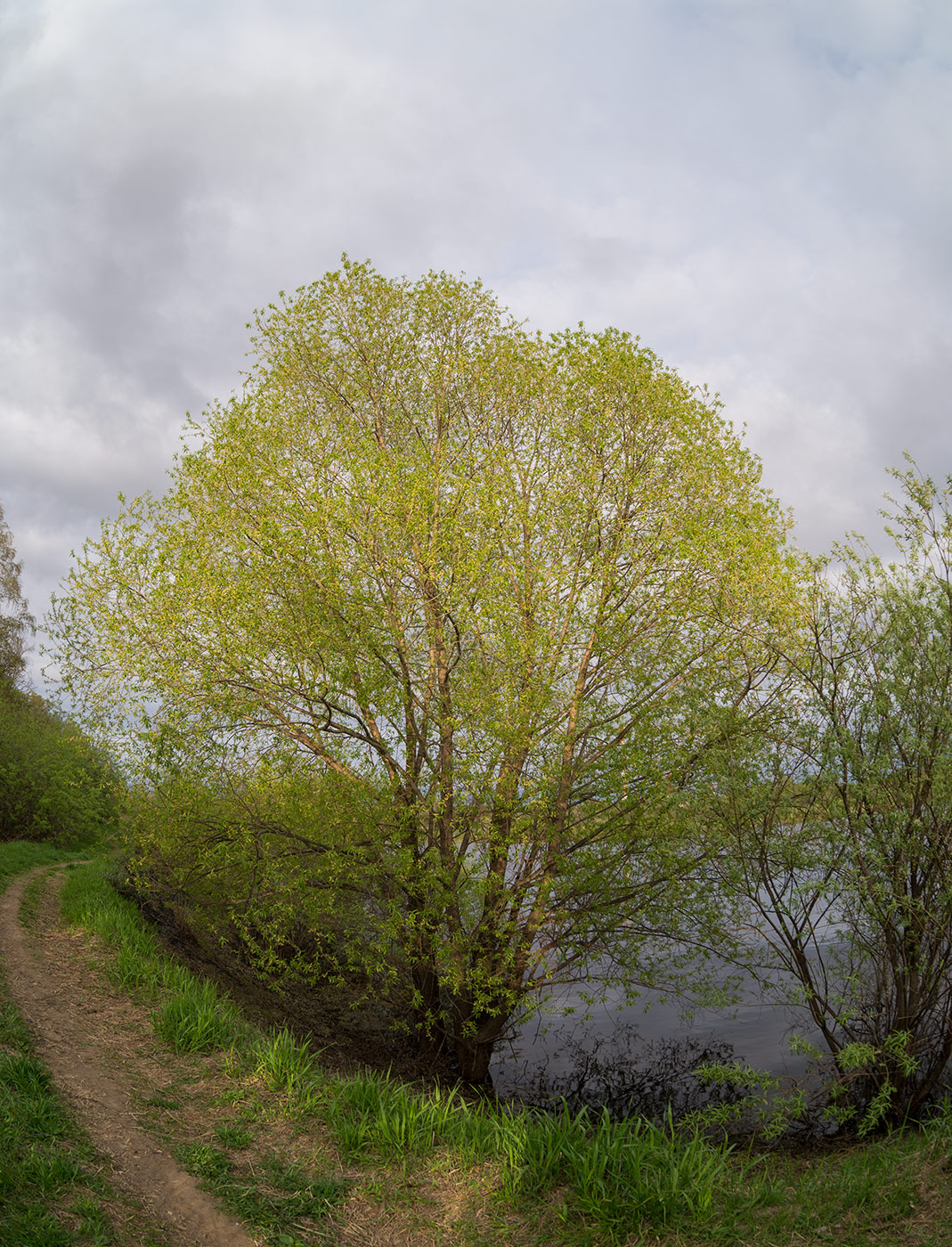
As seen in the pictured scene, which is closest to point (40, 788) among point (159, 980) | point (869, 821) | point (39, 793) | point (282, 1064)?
point (39, 793)

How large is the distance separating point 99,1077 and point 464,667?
692 cm

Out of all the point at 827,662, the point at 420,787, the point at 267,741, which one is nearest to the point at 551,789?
the point at 420,787

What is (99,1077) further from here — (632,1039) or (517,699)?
(632,1039)

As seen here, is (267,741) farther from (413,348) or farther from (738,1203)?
(738,1203)

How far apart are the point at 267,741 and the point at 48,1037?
5176 mm

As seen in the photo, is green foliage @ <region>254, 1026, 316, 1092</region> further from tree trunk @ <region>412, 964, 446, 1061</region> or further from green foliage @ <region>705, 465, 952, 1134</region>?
green foliage @ <region>705, 465, 952, 1134</region>

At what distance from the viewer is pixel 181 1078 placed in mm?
8391

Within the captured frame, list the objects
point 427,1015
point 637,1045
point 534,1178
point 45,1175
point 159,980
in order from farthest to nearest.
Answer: point 637,1045 < point 427,1015 < point 159,980 < point 534,1178 < point 45,1175

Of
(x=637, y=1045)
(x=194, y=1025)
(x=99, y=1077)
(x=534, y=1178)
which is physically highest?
(x=534, y=1178)

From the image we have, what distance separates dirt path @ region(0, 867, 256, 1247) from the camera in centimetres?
586

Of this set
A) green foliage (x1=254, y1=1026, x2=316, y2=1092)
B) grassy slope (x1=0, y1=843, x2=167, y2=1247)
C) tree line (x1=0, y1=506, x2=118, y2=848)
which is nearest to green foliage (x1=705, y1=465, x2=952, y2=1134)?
green foliage (x1=254, y1=1026, x2=316, y2=1092)

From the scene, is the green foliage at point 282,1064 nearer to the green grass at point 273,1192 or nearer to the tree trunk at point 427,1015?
the green grass at point 273,1192

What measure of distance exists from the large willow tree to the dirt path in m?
2.68

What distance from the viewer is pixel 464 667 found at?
12.2 m
